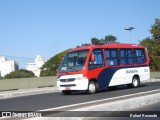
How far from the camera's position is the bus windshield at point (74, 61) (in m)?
19.5

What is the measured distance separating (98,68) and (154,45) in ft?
146

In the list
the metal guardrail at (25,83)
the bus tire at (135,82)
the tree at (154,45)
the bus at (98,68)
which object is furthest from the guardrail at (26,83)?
the tree at (154,45)

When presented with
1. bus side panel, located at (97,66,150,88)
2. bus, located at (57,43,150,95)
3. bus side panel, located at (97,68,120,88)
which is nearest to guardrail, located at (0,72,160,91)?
bus, located at (57,43,150,95)

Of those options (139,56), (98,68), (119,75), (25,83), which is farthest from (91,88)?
(25,83)

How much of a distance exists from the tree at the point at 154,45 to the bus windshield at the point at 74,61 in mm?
42903

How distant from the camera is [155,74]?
49219 mm

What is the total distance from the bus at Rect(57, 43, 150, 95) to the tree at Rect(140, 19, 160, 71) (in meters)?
38.6

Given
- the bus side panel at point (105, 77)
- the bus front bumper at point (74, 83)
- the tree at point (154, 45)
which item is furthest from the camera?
the tree at point (154, 45)

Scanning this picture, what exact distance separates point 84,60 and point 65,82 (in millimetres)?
1534

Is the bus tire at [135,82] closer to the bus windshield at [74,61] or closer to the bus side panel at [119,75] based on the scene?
the bus side panel at [119,75]

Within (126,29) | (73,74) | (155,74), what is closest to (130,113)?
(73,74)

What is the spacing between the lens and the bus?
63.3 feet

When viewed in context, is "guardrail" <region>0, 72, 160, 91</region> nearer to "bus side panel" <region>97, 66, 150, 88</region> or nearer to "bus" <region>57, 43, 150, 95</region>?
"bus" <region>57, 43, 150, 95</region>

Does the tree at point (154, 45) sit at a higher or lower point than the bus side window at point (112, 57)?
higher
